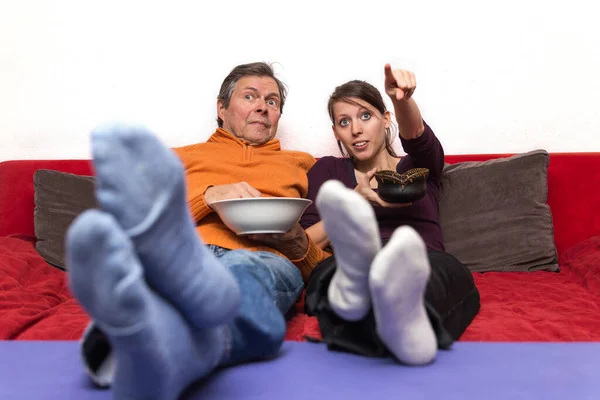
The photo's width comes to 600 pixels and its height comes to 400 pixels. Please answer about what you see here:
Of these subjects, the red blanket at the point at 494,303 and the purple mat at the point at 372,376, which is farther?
the red blanket at the point at 494,303

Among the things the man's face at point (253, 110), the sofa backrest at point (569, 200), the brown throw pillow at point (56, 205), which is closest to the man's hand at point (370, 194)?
the man's face at point (253, 110)

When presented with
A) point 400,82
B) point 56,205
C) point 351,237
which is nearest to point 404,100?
point 400,82

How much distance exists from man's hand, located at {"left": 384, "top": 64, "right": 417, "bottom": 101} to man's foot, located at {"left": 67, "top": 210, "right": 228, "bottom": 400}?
826 mm

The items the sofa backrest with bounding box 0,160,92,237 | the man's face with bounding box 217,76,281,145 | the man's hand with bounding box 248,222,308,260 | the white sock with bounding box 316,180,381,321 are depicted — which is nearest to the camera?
the white sock with bounding box 316,180,381,321

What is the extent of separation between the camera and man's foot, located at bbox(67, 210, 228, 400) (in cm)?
54

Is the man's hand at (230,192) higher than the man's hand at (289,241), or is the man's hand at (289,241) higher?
the man's hand at (230,192)

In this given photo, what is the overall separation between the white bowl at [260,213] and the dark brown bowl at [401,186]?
9.2 inches

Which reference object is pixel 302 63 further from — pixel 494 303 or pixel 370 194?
pixel 494 303

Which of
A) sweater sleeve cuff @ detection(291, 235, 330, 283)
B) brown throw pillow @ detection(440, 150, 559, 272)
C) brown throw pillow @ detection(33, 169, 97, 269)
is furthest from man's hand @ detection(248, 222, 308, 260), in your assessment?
brown throw pillow @ detection(33, 169, 97, 269)

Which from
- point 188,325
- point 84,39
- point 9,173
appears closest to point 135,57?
point 84,39

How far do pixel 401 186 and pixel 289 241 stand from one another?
0.92 ft

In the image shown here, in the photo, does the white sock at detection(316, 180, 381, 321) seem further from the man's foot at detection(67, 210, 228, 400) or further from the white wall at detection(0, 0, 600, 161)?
the white wall at detection(0, 0, 600, 161)

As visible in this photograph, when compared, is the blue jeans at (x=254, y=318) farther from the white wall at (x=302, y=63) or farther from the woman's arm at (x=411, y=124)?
the white wall at (x=302, y=63)

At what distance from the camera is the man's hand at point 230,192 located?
4.28 feet
